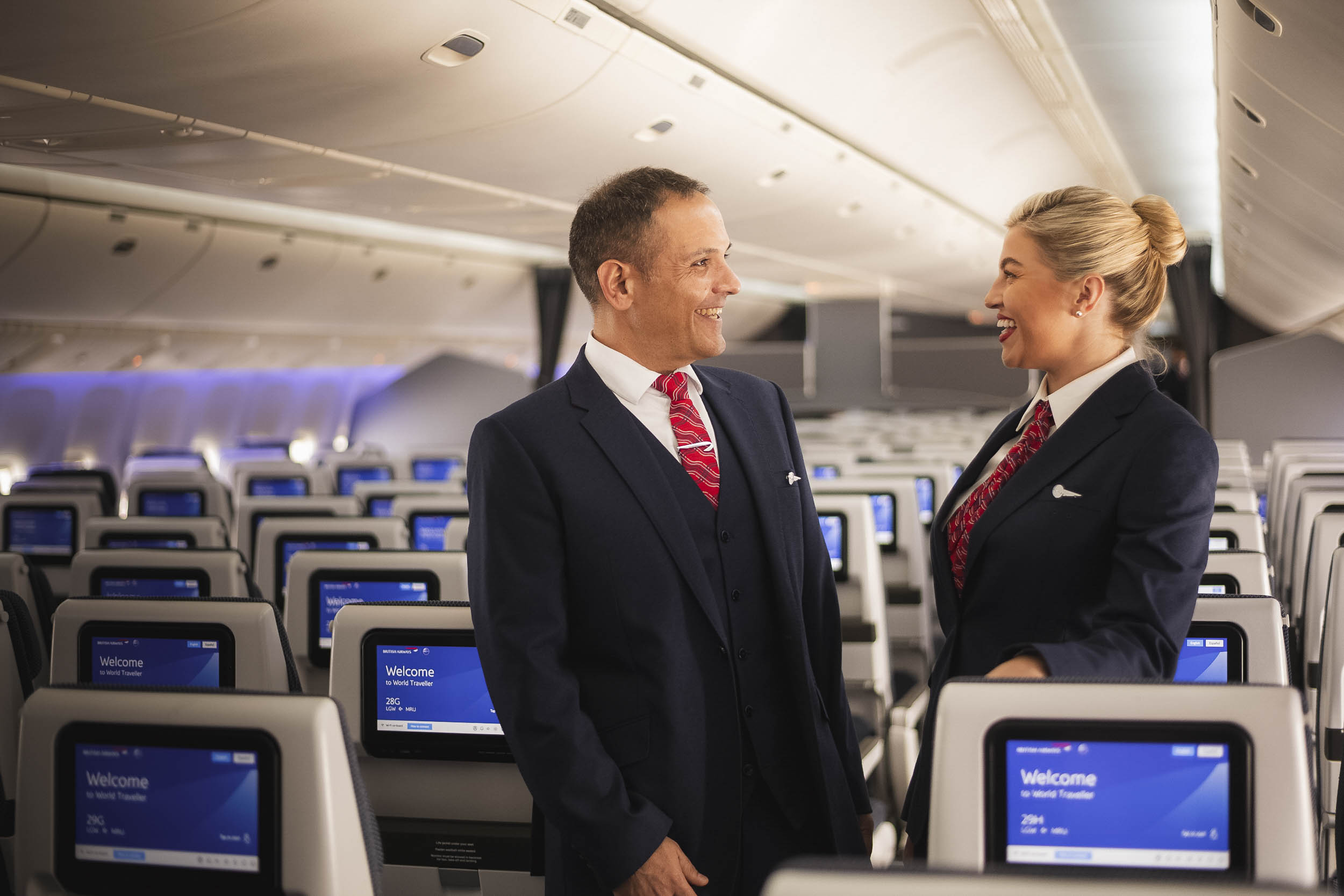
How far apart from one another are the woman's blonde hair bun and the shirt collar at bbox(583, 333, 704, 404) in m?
0.93

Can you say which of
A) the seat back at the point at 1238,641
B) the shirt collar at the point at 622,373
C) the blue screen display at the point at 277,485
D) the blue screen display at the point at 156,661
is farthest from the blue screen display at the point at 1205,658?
the blue screen display at the point at 277,485

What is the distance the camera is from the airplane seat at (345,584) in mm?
3537

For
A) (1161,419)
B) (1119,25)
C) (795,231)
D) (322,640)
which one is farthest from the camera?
(795,231)

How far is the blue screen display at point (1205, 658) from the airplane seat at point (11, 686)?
272cm

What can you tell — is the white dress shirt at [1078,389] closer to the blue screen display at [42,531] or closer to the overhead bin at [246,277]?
the blue screen display at [42,531]

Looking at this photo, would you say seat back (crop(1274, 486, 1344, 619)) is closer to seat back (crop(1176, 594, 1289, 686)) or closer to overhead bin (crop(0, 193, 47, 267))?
seat back (crop(1176, 594, 1289, 686))

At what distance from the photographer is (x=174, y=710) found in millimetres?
1708

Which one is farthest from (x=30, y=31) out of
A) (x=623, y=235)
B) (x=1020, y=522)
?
(x=1020, y=522)

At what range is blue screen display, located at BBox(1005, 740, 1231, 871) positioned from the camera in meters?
1.55

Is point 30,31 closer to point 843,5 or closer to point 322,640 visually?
point 322,640

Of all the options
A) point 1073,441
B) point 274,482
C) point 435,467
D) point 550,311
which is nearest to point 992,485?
point 1073,441

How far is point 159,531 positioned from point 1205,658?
4.89 meters

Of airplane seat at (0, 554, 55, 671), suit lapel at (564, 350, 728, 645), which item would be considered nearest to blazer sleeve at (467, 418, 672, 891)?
suit lapel at (564, 350, 728, 645)

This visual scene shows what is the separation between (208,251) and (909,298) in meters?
18.1
